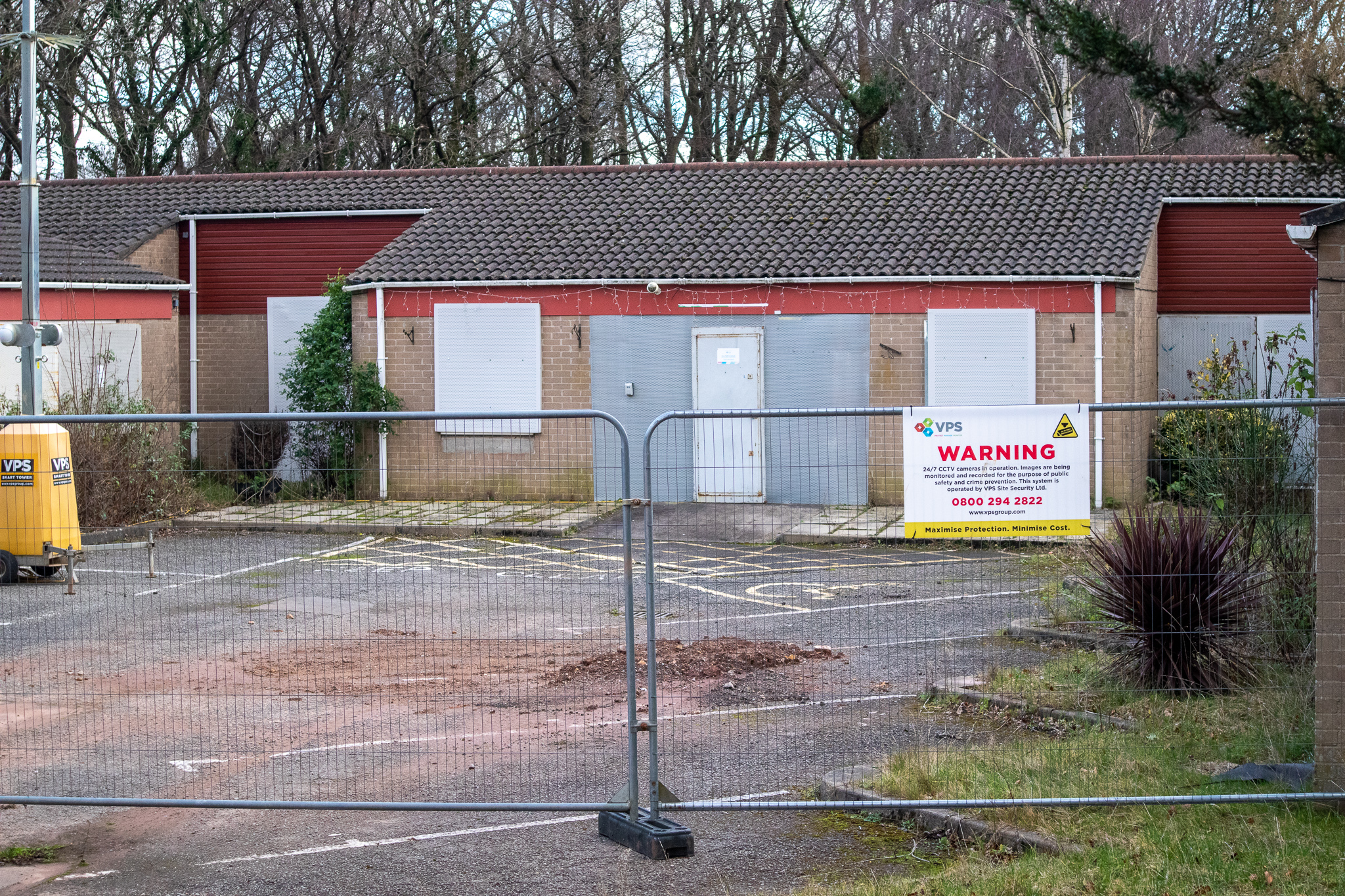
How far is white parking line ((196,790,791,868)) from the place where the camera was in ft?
18.6

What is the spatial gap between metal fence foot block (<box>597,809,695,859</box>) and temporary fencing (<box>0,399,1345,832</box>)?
0.21 feet

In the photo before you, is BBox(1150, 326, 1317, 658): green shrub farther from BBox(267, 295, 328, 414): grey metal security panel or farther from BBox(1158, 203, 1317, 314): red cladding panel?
BBox(267, 295, 328, 414): grey metal security panel

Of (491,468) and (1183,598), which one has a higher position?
(491,468)

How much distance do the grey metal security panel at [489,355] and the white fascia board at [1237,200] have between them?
10490 millimetres

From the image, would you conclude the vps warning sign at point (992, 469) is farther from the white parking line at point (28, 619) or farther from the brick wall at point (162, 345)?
the brick wall at point (162, 345)

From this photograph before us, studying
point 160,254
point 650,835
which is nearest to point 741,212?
point 160,254

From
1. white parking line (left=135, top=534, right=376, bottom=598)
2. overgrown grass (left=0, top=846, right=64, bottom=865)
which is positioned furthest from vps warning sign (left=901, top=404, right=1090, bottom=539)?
overgrown grass (left=0, top=846, right=64, bottom=865)

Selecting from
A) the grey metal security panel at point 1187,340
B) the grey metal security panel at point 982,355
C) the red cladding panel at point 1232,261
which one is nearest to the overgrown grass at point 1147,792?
the grey metal security panel at point 982,355

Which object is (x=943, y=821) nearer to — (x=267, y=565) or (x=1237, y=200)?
(x=267, y=565)

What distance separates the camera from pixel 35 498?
1262 cm

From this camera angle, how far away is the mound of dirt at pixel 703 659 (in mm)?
8852

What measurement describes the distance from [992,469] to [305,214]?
20.2m

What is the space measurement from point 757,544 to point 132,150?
1151 inches

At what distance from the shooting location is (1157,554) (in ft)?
24.3
